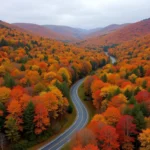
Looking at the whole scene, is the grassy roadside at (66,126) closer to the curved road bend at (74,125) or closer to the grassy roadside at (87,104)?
the curved road bend at (74,125)

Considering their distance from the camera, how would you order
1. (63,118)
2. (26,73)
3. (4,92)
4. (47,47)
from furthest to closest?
1. (47,47)
2. (26,73)
3. (63,118)
4. (4,92)

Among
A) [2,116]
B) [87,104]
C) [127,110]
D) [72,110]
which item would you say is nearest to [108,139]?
[127,110]

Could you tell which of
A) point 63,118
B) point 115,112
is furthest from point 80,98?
point 115,112

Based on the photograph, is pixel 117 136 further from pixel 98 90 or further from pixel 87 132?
pixel 98 90

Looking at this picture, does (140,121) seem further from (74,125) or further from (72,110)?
(72,110)

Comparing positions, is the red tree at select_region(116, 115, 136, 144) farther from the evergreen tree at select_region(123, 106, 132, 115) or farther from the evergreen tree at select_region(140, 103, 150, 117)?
the evergreen tree at select_region(140, 103, 150, 117)

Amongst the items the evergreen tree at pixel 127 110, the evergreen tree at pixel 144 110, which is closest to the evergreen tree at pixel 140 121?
the evergreen tree at pixel 127 110
